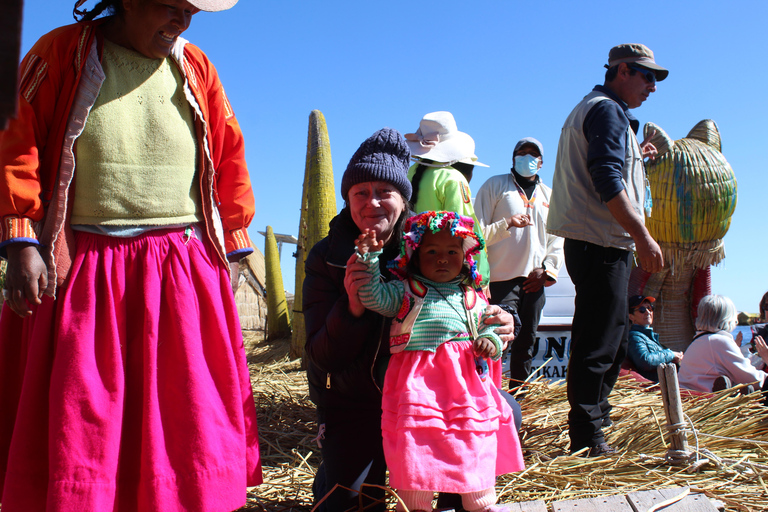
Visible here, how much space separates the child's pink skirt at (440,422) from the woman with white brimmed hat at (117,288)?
1.62 ft

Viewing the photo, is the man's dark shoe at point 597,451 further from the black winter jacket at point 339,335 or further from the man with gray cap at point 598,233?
the black winter jacket at point 339,335

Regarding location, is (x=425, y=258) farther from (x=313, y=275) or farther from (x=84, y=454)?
(x=84, y=454)

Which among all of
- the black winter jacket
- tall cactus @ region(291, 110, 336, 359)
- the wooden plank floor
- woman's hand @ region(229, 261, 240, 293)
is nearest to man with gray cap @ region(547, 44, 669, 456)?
the wooden plank floor

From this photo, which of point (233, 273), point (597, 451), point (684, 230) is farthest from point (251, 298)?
point (233, 273)

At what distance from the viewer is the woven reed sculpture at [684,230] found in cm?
792

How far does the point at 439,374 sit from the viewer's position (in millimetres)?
2127

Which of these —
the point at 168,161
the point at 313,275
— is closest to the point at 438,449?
the point at 313,275

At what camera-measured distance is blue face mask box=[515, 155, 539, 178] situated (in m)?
5.11

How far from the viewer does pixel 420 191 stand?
3576 mm

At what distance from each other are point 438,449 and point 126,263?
45.3 inches

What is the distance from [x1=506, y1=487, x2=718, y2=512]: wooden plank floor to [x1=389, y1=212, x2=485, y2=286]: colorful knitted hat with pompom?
0.82 m

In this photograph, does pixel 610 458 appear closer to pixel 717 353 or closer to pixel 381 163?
pixel 381 163

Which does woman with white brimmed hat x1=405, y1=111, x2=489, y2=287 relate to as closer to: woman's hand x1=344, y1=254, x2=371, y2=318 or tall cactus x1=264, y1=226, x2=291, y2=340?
woman's hand x1=344, y1=254, x2=371, y2=318

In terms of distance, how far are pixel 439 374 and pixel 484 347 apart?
0.58ft
